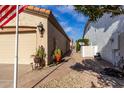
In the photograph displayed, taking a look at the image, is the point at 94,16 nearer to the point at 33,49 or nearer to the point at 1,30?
the point at 33,49

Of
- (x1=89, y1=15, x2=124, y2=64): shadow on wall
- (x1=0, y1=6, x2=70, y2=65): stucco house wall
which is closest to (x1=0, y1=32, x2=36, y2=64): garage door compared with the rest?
(x1=0, y1=6, x2=70, y2=65): stucco house wall

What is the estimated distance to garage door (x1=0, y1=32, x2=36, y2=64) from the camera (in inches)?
619

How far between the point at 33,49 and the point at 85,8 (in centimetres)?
839

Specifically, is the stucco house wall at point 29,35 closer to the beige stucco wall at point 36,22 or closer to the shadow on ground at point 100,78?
the beige stucco wall at point 36,22

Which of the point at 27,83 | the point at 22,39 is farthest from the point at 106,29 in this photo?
the point at 27,83

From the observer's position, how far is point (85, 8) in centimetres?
774

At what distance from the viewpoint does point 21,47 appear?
52.7 feet

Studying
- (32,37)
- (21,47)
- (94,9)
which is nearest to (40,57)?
(32,37)

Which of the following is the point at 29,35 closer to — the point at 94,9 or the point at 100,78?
the point at 100,78

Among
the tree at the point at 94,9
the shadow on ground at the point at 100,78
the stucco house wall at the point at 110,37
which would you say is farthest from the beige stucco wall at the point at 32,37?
the tree at the point at 94,9

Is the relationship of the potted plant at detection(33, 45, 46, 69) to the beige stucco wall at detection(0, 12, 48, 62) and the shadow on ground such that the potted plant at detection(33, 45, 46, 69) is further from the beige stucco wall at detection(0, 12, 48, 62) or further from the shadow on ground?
the shadow on ground

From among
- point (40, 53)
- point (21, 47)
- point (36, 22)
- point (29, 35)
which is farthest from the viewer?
point (21, 47)
